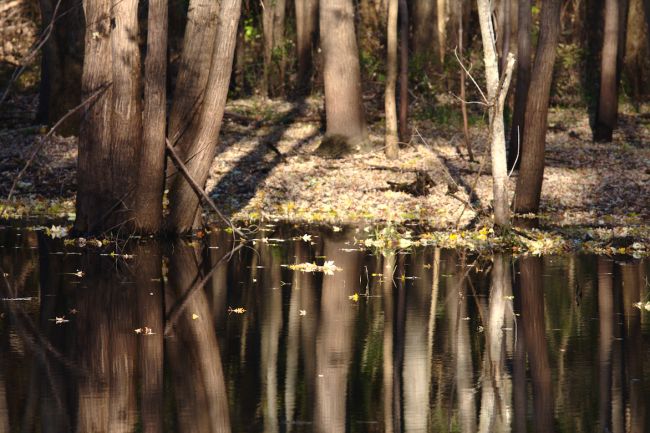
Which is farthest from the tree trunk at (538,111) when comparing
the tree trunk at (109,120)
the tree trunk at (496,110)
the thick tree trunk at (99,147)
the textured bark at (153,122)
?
the thick tree trunk at (99,147)

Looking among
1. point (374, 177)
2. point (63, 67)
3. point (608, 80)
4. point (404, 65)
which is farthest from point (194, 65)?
point (608, 80)

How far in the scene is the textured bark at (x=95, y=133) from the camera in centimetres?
1562

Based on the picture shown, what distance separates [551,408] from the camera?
746 cm

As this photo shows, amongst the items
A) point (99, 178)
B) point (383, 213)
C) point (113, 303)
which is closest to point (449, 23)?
point (383, 213)

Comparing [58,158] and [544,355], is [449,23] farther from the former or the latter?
[544,355]

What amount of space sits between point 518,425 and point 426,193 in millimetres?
14336

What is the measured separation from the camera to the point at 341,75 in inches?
1019

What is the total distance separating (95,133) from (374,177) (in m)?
8.45

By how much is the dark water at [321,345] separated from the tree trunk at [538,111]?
110 inches

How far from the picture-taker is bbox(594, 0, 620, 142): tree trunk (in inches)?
1090

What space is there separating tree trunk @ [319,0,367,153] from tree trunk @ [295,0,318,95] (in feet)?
26.8

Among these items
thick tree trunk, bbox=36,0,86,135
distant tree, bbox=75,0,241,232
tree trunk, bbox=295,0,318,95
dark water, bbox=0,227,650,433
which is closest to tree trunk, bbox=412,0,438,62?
tree trunk, bbox=295,0,318,95

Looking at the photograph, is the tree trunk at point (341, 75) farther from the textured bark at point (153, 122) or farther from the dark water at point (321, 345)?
the dark water at point (321, 345)

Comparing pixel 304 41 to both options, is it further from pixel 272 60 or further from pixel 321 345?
pixel 321 345
